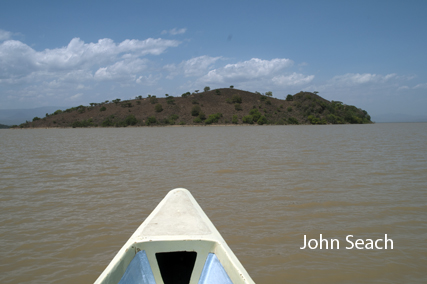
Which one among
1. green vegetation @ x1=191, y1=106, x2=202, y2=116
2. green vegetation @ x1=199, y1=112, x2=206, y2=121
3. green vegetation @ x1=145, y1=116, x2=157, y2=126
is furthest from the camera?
green vegetation @ x1=191, y1=106, x2=202, y2=116

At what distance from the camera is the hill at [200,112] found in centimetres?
7650

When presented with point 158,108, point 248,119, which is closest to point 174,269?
point 248,119

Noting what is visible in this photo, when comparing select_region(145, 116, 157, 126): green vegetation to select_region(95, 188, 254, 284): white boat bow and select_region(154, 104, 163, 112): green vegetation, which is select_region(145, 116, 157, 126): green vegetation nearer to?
select_region(154, 104, 163, 112): green vegetation

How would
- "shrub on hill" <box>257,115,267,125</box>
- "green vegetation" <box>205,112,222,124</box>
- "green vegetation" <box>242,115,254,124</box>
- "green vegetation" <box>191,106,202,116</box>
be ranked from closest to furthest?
"shrub on hill" <box>257,115,267,125</box>, "green vegetation" <box>205,112,222,124</box>, "green vegetation" <box>242,115,254,124</box>, "green vegetation" <box>191,106,202,116</box>

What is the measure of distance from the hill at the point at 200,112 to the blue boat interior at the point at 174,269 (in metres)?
71.8

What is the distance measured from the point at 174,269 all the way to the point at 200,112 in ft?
252

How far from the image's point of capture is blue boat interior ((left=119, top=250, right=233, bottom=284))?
247 cm

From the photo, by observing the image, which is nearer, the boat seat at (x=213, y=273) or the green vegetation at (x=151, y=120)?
the boat seat at (x=213, y=273)

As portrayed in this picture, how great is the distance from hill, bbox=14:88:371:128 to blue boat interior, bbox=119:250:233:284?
71.8m

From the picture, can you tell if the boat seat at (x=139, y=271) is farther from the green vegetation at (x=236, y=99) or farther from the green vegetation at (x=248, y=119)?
the green vegetation at (x=236, y=99)

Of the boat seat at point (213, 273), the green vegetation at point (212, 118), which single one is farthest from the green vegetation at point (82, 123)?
the boat seat at point (213, 273)

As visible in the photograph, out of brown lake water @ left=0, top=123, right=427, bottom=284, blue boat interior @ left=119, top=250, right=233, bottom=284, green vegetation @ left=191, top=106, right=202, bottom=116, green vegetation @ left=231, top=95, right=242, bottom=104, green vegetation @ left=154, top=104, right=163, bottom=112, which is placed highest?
green vegetation @ left=231, top=95, right=242, bottom=104

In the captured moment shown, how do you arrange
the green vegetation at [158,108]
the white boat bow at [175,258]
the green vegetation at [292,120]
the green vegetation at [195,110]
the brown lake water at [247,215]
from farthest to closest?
the green vegetation at [158,108] → the green vegetation at [195,110] → the green vegetation at [292,120] → the brown lake water at [247,215] → the white boat bow at [175,258]

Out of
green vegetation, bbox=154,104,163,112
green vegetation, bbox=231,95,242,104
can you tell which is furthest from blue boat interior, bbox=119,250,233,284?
green vegetation, bbox=231,95,242,104
